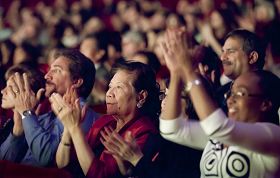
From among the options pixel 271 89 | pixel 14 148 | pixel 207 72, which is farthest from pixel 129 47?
pixel 271 89

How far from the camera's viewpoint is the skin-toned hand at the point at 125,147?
260cm

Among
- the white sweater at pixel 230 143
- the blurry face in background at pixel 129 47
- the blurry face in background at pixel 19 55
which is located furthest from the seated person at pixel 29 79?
the blurry face in background at pixel 19 55

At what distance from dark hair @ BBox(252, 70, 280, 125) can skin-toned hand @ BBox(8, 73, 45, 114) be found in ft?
3.29

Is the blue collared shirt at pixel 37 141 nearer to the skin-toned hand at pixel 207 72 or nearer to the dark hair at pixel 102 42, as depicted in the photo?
the skin-toned hand at pixel 207 72

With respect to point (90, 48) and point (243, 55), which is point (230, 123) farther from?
point (90, 48)

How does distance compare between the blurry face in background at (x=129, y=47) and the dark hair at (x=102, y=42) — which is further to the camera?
the blurry face in background at (x=129, y=47)

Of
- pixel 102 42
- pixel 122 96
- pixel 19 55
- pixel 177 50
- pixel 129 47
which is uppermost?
pixel 177 50

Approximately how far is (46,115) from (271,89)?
3.85 ft

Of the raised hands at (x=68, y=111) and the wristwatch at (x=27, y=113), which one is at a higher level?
the raised hands at (x=68, y=111)

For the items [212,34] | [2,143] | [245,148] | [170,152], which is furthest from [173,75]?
[212,34]

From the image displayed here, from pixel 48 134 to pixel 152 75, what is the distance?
1.52ft

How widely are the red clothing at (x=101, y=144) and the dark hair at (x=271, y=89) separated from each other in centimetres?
51

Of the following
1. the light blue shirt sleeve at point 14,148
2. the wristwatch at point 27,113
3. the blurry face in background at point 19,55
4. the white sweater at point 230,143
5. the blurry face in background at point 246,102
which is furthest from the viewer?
the blurry face in background at point 19,55

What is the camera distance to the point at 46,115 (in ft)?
10.9
